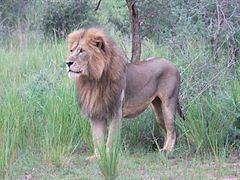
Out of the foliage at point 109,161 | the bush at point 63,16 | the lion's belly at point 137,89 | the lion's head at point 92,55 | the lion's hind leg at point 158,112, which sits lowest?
the foliage at point 109,161

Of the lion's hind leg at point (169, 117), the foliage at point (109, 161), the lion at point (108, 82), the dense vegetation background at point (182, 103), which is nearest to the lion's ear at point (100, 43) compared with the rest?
the lion at point (108, 82)

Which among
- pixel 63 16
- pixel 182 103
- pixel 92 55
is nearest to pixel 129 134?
pixel 182 103

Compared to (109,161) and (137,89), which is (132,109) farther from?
(109,161)

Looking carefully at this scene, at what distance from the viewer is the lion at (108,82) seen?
696 centimetres

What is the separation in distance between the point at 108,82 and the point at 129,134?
0.88 m

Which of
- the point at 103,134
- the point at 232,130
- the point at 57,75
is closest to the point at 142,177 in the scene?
the point at 103,134

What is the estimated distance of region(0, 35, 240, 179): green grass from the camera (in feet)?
21.0

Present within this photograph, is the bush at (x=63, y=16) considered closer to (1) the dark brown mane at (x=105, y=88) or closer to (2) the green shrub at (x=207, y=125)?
(2) the green shrub at (x=207, y=125)

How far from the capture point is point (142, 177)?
6109 millimetres

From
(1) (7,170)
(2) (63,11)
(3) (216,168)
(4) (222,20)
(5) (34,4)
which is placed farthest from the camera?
(5) (34,4)

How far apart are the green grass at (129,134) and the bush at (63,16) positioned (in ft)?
24.6

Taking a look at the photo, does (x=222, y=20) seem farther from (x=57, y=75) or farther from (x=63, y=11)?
(x=63, y=11)

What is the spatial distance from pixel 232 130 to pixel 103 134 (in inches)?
54.2

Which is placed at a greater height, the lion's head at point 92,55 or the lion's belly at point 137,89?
the lion's head at point 92,55
